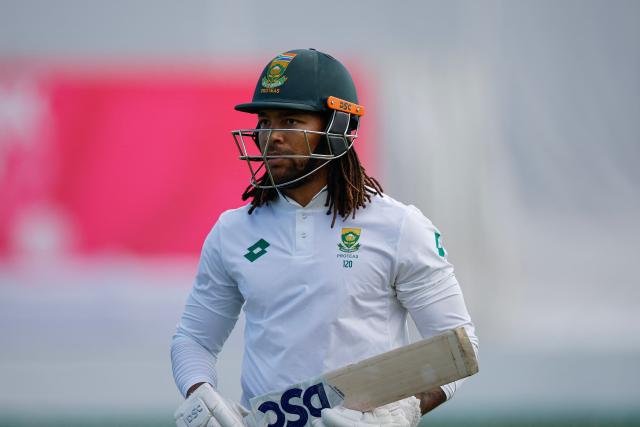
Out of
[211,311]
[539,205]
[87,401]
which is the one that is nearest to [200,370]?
[211,311]

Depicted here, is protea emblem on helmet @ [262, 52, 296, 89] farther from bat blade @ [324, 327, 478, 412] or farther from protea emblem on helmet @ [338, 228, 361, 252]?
bat blade @ [324, 327, 478, 412]

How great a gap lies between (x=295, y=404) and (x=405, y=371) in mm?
274

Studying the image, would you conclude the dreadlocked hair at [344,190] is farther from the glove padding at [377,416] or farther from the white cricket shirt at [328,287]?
the glove padding at [377,416]

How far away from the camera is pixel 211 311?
8.90 feet

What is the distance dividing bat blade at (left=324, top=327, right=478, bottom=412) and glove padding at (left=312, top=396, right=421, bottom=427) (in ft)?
0.08

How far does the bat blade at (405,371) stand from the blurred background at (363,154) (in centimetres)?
366

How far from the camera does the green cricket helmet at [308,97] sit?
8.48 feet

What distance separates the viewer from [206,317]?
2717 mm

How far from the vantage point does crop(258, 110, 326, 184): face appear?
2582 mm

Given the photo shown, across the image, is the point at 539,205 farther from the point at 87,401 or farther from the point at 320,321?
the point at 320,321

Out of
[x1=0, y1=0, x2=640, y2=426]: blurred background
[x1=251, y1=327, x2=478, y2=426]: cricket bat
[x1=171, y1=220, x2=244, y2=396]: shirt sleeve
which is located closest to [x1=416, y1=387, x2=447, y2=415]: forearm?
[x1=251, y1=327, x2=478, y2=426]: cricket bat

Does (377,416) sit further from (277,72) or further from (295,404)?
(277,72)

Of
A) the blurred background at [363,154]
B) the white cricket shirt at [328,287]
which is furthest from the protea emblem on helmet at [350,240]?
the blurred background at [363,154]

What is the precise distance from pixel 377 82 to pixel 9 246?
2.24 m
